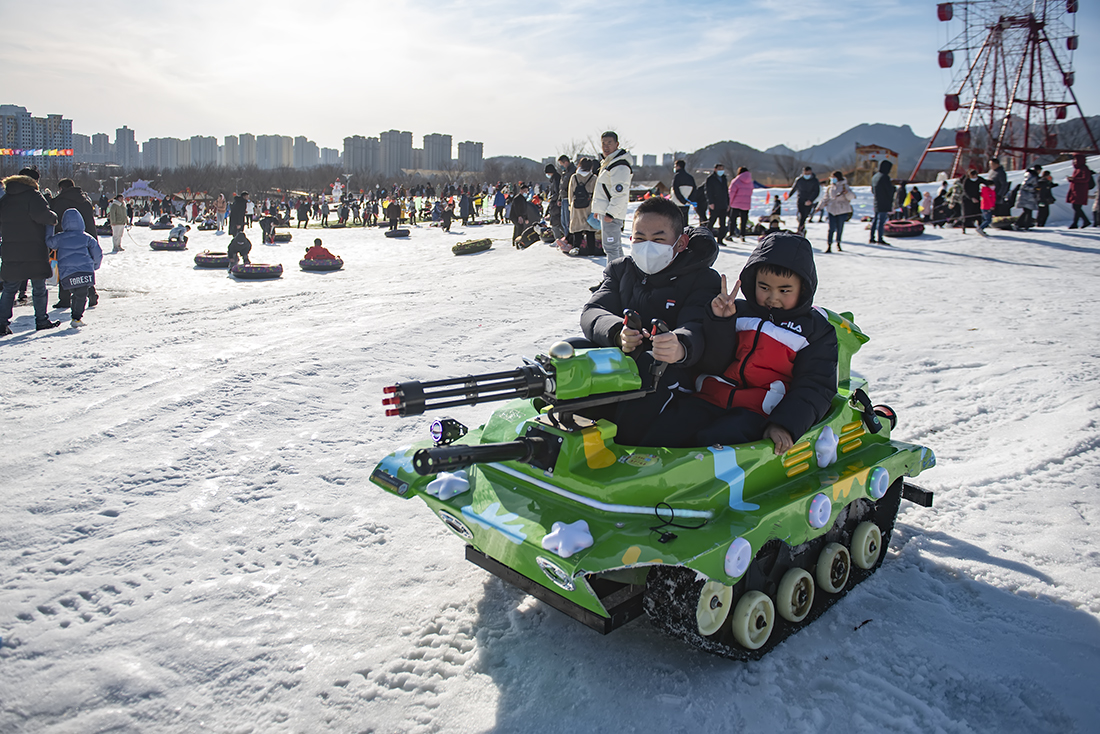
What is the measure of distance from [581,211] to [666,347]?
11102 millimetres

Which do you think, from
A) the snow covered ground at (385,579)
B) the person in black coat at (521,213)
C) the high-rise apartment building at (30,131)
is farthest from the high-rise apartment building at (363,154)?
the snow covered ground at (385,579)

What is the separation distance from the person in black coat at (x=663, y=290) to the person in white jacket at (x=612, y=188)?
21.5 ft

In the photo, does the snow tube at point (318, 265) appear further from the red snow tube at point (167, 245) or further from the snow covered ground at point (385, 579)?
the snow covered ground at point (385, 579)

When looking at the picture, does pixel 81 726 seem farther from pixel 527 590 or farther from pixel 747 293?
pixel 747 293

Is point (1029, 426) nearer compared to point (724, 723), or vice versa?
point (724, 723)

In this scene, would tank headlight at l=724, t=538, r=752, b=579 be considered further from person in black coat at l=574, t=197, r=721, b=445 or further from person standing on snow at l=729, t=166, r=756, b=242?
person standing on snow at l=729, t=166, r=756, b=242

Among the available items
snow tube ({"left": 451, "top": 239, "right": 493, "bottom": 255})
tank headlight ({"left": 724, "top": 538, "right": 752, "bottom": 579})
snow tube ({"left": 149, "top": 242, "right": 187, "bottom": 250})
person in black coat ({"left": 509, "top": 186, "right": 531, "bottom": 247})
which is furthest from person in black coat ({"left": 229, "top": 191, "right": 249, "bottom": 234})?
tank headlight ({"left": 724, "top": 538, "right": 752, "bottom": 579})

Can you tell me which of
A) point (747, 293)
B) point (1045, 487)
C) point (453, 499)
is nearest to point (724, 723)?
point (453, 499)

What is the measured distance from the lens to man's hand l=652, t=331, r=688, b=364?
3.48 metres

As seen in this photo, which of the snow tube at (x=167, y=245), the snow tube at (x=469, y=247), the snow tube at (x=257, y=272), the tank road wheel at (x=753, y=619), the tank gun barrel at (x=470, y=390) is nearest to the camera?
the tank gun barrel at (x=470, y=390)

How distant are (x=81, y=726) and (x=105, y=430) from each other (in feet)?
11.1

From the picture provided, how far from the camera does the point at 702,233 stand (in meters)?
4.21

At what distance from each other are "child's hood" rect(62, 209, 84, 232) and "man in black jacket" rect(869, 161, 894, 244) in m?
14.4

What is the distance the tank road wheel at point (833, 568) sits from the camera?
3764mm
